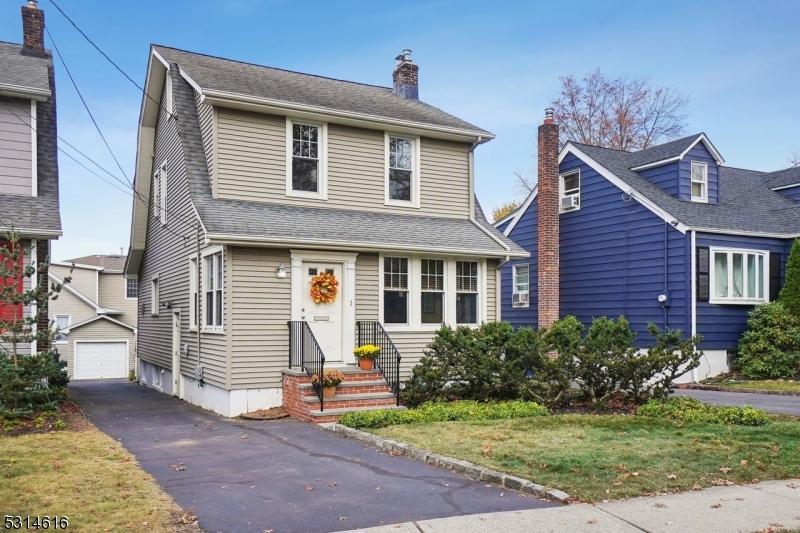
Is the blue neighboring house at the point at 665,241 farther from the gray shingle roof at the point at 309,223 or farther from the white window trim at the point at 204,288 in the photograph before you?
the white window trim at the point at 204,288

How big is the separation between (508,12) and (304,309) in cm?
829

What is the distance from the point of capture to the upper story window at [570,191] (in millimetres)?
21703

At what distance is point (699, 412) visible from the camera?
11195 mm

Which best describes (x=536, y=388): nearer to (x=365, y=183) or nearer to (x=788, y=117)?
(x=365, y=183)

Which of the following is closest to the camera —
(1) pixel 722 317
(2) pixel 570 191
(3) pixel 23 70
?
(3) pixel 23 70

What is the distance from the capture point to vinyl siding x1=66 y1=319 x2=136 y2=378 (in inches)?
1297

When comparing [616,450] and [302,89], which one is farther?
[302,89]

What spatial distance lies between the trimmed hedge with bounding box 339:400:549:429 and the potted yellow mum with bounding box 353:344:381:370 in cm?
140

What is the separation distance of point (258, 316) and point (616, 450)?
7170 millimetres

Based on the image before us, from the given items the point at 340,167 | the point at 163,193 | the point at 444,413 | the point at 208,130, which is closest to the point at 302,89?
the point at 340,167

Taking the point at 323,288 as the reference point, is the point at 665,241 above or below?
above

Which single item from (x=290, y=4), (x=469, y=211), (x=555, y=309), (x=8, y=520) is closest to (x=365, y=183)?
(x=469, y=211)

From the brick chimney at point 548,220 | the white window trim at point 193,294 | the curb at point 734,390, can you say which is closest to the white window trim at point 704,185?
the brick chimney at point 548,220

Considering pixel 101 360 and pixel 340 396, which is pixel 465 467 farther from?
pixel 101 360
